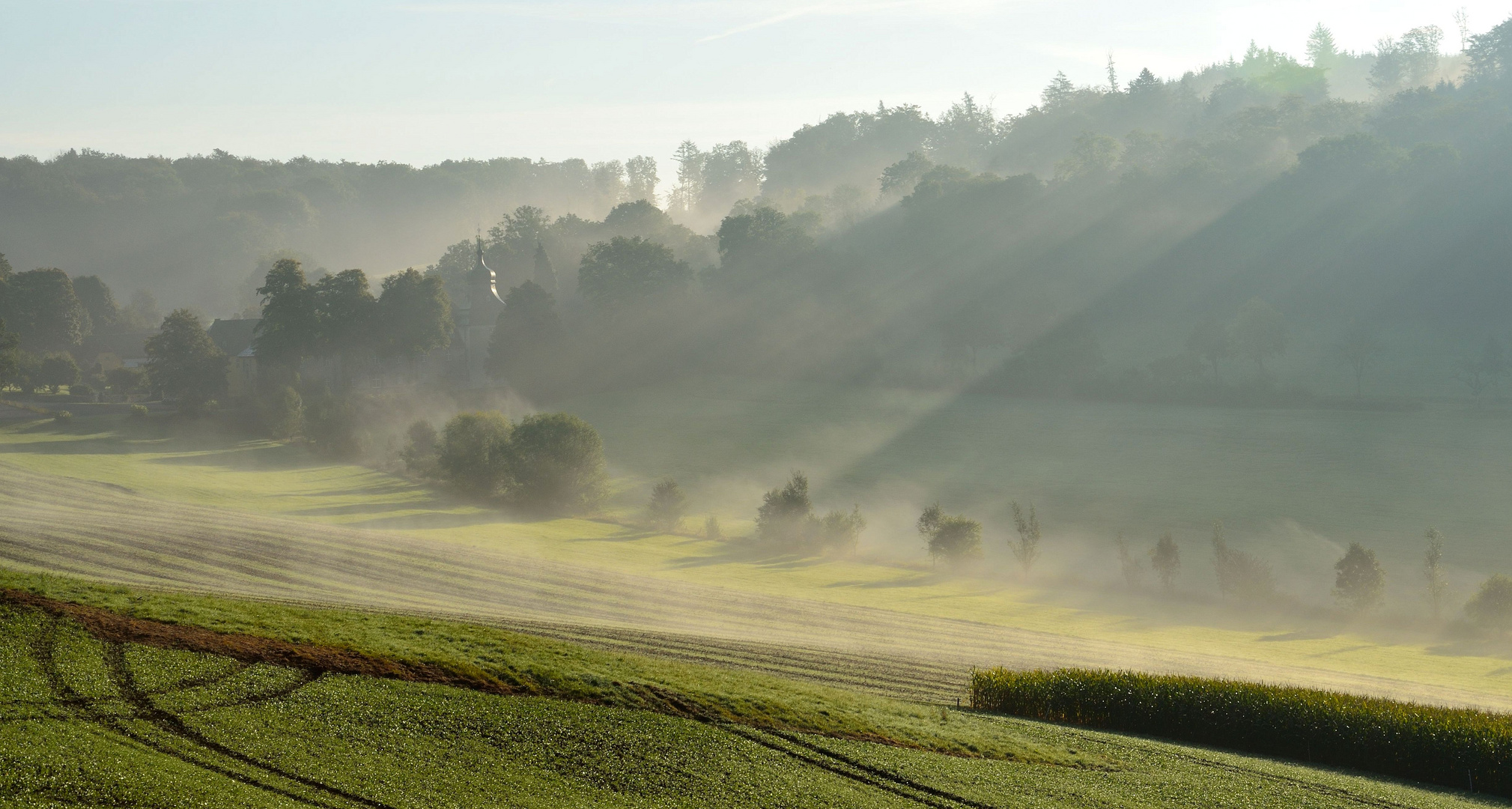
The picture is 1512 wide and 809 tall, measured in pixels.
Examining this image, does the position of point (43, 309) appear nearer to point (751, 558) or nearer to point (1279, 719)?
point (751, 558)

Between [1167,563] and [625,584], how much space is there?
2889cm

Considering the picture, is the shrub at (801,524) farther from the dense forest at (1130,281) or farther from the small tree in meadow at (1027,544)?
the dense forest at (1130,281)

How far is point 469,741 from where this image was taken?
1714 centimetres

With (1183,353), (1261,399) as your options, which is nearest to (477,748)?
(1261,399)

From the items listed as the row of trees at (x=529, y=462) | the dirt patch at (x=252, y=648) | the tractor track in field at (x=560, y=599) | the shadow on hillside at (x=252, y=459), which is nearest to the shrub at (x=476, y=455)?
the row of trees at (x=529, y=462)

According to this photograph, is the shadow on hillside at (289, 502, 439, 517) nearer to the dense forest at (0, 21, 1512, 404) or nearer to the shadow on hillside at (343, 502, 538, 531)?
the shadow on hillside at (343, 502, 538, 531)

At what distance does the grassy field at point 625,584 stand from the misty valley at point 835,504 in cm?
45

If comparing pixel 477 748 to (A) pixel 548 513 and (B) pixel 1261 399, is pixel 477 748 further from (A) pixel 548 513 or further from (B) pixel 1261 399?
(B) pixel 1261 399

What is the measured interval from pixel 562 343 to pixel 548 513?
47663 millimetres

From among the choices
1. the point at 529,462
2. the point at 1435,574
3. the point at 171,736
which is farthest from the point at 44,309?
the point at 1435,574

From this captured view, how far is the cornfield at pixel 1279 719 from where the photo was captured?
2219cm

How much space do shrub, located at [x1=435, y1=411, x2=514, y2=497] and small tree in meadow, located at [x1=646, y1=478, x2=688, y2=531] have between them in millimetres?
12386

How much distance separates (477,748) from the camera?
1697 centimetres

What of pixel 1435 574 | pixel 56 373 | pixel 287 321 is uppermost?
pixel 287 321
